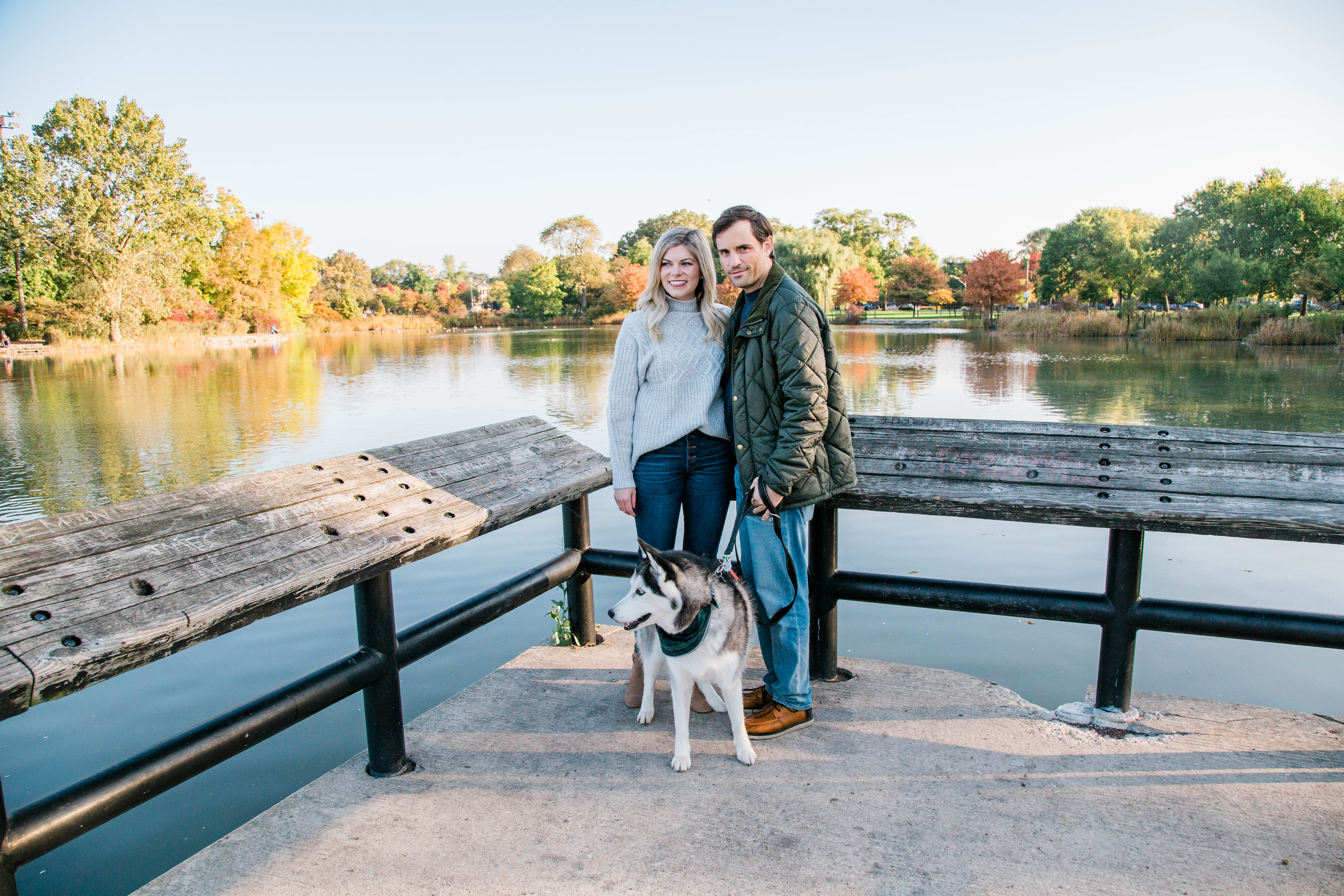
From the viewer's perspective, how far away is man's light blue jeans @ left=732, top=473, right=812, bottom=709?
9.82ft

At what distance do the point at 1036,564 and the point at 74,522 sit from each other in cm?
740

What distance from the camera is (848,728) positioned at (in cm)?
306

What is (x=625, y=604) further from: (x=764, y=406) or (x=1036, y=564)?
(x=1036, y=564)

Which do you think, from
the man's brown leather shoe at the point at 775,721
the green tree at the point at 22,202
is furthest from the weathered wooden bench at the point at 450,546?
the green tree at the point at 22,202

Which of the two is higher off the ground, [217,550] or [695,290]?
[695,290]

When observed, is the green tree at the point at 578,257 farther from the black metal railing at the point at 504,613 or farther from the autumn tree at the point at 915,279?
the black metal railing at the point at 504,613

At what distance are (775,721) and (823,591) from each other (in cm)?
61

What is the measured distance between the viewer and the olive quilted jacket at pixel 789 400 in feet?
9.04

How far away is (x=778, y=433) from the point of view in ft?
9.32

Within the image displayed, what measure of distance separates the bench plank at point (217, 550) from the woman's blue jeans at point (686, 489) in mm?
393

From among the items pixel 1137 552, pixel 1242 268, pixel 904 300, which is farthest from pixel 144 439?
pixel 904 300

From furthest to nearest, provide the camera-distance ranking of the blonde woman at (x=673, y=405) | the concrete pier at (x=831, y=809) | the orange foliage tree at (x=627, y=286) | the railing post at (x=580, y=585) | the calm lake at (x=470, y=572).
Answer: the orange foliage tree at (x=627, y=286) < the calm lake at (x=470, y=572) < the railing post at (x=580, y=585) < the blonde woman at (x=673, y=405) < the concrete pier at (x=831, y=809)

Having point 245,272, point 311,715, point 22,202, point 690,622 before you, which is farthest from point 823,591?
point 245,272

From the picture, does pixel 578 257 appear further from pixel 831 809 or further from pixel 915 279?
pixel 831 809
